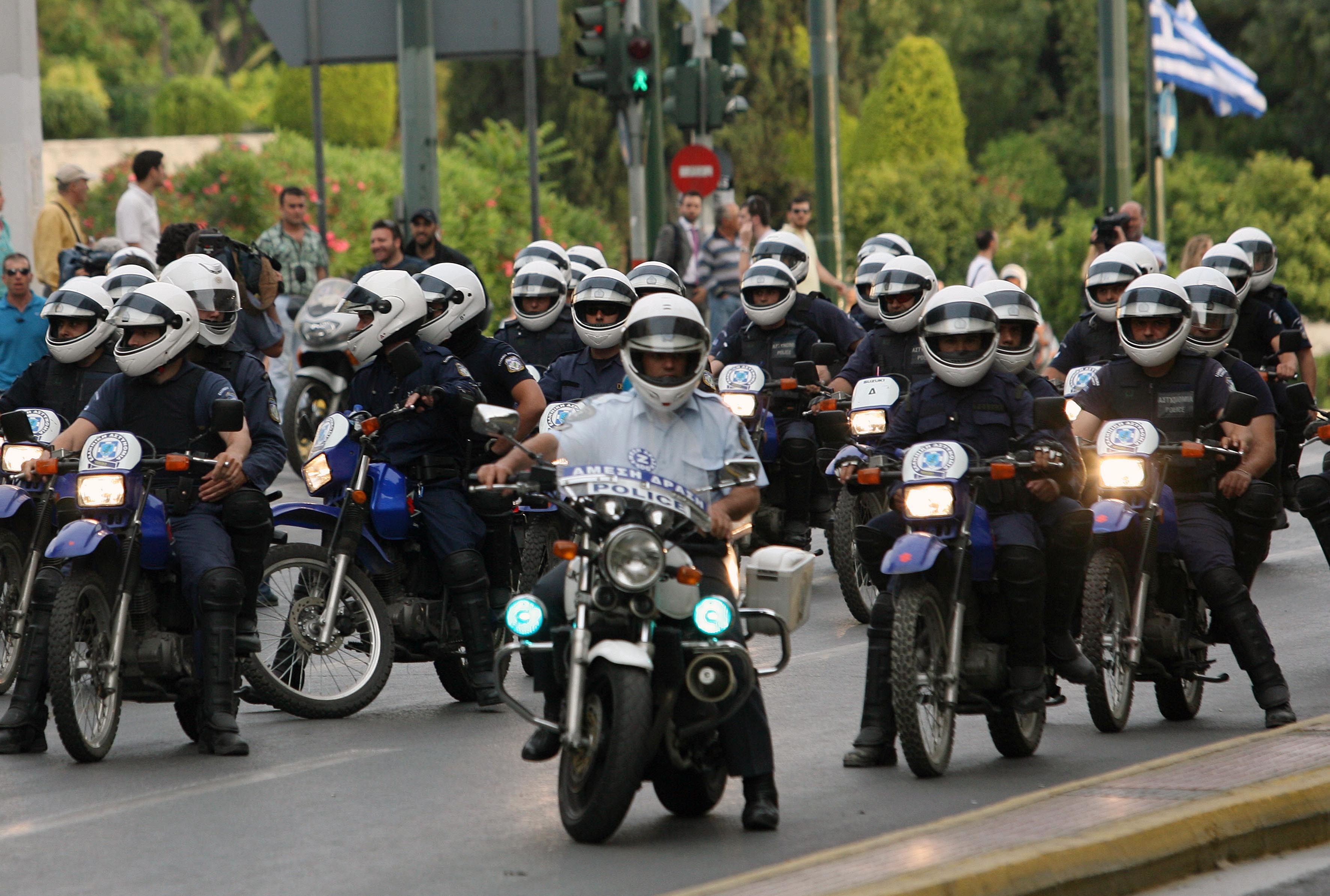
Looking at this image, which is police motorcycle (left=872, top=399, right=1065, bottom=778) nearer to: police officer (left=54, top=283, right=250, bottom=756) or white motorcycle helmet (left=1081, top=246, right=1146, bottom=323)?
police officer (left=54, top=283, right=250, bottom=756)

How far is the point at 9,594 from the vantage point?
9.46 meters

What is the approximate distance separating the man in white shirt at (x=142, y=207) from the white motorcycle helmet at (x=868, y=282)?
512 cm

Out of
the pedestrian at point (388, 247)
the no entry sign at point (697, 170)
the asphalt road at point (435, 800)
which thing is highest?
the no entry sign at point (697, 170)

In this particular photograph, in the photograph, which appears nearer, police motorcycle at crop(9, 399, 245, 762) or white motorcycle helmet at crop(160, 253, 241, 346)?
police motorcycle at crop(9, 399, 245, 762)

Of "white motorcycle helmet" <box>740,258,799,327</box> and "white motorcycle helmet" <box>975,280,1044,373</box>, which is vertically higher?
"white motorcycle helmet" <box>740,258,799,327</box>

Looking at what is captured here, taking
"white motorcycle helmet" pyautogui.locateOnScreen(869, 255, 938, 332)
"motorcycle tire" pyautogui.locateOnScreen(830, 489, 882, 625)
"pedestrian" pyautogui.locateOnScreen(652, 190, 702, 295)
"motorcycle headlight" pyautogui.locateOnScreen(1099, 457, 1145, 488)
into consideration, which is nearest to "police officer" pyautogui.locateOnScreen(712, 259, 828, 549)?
"white motorcycle helmet" pyautogui.locateOnScreen(869, 255, 938, 332)

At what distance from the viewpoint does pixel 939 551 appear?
7.46m

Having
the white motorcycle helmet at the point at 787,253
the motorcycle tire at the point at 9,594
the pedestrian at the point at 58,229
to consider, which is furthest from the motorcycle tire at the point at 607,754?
the pedestrian at the point at 58,229

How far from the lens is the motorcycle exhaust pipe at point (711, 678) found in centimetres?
641

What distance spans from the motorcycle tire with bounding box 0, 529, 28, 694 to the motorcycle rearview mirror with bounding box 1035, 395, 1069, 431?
14.4 feet

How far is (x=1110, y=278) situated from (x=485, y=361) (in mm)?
3944

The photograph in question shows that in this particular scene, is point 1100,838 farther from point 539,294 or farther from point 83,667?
point 539,294

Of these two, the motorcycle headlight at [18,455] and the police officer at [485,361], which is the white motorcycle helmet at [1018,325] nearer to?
the police officer at [485,361]

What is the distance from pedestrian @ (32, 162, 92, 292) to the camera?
50.6ft
